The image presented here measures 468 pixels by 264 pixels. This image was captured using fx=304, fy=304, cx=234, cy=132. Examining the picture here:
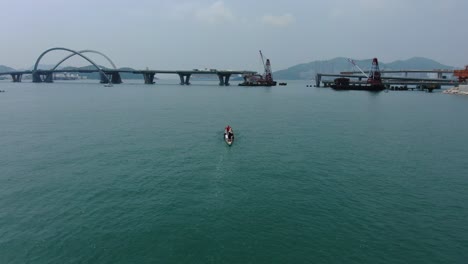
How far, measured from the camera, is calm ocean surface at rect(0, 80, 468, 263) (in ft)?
72.9

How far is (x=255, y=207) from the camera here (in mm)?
29359

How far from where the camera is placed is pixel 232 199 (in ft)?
102

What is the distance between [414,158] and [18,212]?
168 feet

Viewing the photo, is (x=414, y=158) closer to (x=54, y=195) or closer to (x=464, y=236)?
(x=464, y=236)

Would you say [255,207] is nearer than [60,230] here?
No

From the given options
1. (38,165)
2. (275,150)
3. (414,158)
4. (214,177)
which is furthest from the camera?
(275,150)

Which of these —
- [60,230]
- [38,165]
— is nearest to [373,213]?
[60,230]

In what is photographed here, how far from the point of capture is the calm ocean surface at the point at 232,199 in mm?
22234

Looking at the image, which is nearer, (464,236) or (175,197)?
(464,236)

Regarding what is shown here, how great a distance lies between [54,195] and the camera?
31.7 meters

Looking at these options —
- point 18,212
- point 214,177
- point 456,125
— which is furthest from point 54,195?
point 456,125

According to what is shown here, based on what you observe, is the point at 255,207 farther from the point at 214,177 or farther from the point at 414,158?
the point at 414,158

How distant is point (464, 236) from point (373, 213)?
22.0 ft

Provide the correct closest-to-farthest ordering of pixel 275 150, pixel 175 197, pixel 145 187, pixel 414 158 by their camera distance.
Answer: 1. pixel 175 197
2. pixel 145 187
3. pixel 414 158
4. pixel 275 150
